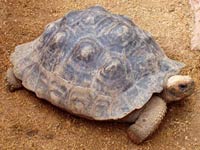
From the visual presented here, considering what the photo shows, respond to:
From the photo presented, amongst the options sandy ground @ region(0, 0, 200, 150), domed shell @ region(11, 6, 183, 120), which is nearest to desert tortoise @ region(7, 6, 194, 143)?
domed shell @ region(11, 6, 183, 120)

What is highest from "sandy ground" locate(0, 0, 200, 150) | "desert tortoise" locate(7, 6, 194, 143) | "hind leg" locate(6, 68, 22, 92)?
"desert tortoise" locate(7, 6, 194, 143)

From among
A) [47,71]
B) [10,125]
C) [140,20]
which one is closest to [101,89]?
[47,71]

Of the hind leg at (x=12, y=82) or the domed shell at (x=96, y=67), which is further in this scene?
the hind leg at (x=12, y=82)

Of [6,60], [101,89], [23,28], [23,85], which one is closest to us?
[101,89]

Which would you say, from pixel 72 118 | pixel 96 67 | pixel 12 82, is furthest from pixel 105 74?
pixel 12 82

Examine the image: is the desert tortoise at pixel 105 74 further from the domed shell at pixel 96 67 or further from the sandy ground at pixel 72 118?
the sandy ground at pixel 72 118

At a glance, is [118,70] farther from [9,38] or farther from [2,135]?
[9,38]

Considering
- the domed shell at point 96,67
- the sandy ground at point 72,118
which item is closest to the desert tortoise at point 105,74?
the domed shell at point 96,67

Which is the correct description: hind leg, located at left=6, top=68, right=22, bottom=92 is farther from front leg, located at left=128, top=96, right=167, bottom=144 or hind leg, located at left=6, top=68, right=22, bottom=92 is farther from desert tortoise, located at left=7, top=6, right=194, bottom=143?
front leg, located at left=128, top=96, right=167, bottom=144
